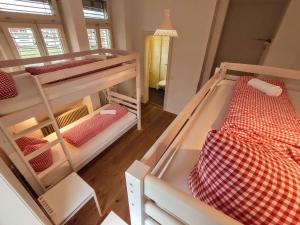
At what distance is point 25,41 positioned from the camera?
1.99 m

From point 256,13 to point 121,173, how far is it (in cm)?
402

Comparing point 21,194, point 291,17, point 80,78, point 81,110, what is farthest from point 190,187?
point 291,17

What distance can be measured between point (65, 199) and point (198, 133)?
55.2 inches

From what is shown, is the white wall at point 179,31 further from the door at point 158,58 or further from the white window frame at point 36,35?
the white window frame at point 36,35

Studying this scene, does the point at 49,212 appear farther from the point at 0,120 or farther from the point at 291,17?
the point at 291,17

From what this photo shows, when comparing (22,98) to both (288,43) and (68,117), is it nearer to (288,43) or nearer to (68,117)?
(68,117)

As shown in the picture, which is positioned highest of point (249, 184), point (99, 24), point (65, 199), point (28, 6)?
point (28, 6)

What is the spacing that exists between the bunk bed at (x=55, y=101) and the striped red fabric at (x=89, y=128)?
67 mm

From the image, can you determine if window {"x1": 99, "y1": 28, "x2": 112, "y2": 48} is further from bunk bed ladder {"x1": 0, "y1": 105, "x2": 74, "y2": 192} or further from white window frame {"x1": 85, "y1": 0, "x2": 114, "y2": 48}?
bunk bed ladder {"x1": 0, "y1": 105, "x2": 74, "y2": 192}

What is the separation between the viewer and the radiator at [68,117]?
2.29 metres

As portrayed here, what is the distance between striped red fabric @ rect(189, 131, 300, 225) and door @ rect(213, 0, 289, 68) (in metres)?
3.51

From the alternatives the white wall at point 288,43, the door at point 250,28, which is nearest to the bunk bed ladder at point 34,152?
the white wall at point 288,43

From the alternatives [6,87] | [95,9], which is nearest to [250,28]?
[95,9]

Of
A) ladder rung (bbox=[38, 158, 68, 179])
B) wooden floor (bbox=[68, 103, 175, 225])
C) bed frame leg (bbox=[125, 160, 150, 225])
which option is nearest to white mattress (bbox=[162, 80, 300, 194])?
bed frame leg (bbox=[125, 160, 150, 225])
